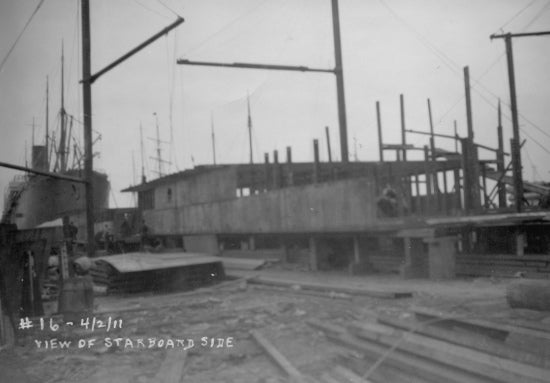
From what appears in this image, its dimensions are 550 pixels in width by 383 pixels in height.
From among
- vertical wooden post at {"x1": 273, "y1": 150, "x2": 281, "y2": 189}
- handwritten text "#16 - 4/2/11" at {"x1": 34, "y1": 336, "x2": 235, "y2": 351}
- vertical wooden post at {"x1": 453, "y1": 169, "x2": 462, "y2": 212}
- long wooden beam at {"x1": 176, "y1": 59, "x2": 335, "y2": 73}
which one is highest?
long wooden beam at {"x1": 176, "y1": 59, "x2": 335, "y2": 73}

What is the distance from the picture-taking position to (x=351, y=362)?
238 inches

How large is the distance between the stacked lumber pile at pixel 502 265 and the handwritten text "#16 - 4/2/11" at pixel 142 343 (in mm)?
7902

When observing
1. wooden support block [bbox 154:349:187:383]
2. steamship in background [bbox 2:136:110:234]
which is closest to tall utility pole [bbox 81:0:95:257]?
wooden support block [bbox 154:349:187:383]

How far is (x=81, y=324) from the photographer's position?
919 centimetres

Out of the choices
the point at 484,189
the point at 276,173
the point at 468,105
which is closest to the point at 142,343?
the point at 276,173

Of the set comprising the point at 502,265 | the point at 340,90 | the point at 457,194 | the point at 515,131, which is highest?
the point at 340,90

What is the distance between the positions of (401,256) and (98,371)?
1058cm

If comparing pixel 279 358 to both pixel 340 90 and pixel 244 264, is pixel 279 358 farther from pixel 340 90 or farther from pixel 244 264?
pixel 340 90

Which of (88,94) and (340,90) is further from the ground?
(340,90)

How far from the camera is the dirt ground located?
6281mm

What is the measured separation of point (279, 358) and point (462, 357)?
7.93ft

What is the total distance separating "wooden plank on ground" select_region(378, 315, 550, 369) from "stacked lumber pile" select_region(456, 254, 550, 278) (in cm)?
694

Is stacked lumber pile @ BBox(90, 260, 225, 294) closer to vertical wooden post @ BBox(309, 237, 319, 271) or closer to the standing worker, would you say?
vertical wooden post @ BBox(309, 237, 319, 271)

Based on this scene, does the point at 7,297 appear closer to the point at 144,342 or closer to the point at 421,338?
the point at 144,342
